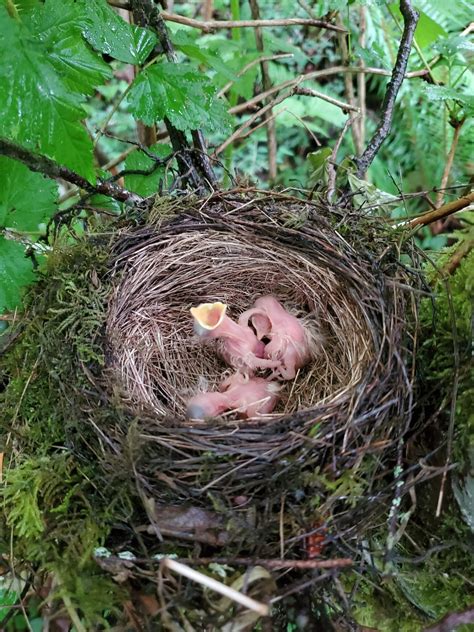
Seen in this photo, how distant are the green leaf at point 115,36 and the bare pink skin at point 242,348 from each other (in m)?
0.68

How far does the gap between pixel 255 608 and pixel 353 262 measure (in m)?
0.75

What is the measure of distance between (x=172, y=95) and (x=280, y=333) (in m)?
0.66

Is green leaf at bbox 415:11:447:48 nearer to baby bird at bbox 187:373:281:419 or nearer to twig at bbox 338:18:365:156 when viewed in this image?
twig at bbox 338:18:365:156

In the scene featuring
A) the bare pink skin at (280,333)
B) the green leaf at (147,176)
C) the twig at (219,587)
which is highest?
the green leaf at (147,176)

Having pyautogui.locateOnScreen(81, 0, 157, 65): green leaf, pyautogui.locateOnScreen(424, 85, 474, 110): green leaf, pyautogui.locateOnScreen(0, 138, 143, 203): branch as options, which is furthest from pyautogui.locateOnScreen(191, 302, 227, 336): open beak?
pyautogui.locateOnScreen(424, 85, 474, 110): green leaf

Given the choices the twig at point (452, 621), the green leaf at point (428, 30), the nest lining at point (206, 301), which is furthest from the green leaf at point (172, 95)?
the twig at point (452, 621)

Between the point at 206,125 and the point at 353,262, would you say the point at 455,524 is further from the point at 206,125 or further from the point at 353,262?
the point at 206,125

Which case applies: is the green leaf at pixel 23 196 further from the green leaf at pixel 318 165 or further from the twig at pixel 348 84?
the twig at pixel 348 84

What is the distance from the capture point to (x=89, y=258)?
48.2 inches

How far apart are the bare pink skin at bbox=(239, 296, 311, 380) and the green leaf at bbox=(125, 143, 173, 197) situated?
43 centimetres

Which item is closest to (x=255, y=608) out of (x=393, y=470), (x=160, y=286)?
(x=393, y=470)

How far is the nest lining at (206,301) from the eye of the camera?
129cm

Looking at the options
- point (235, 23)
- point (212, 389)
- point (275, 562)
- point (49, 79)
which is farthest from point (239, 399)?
point (235, 23)

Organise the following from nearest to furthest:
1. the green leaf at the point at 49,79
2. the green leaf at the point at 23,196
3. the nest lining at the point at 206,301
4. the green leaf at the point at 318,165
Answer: the green leaf at the point at 49,79
the green leaf at the point at 23,196
the nest lining at the point at 206,301
the green leaf at the point at 318,165
